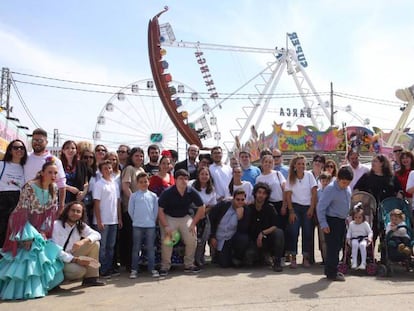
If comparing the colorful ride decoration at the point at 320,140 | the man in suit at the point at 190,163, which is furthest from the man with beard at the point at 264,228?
the colorful ride decoration at the point at 320,140

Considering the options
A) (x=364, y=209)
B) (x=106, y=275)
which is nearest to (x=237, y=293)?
(x=106, y=275)

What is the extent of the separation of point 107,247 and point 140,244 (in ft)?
1.35

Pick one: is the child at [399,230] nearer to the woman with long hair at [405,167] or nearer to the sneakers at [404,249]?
the sneakers at [404,249]

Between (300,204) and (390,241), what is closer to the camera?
(390,241)

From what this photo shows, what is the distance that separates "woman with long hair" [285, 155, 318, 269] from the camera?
629cm

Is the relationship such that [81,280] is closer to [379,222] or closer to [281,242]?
[281,242]

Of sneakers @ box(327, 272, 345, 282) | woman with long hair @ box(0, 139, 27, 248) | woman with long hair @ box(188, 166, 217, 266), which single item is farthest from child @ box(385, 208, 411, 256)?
woman with long hair @ box(0, 139, 27, 248)

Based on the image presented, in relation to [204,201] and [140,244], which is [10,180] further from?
[204,201]

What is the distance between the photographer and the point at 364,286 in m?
4.93

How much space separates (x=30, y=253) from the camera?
181 inches

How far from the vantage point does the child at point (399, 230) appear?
5.50m

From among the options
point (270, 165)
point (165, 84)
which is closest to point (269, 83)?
point (165, 84)

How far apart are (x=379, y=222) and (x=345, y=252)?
2.00 feet

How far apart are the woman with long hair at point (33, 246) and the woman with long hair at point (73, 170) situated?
2.69ft
